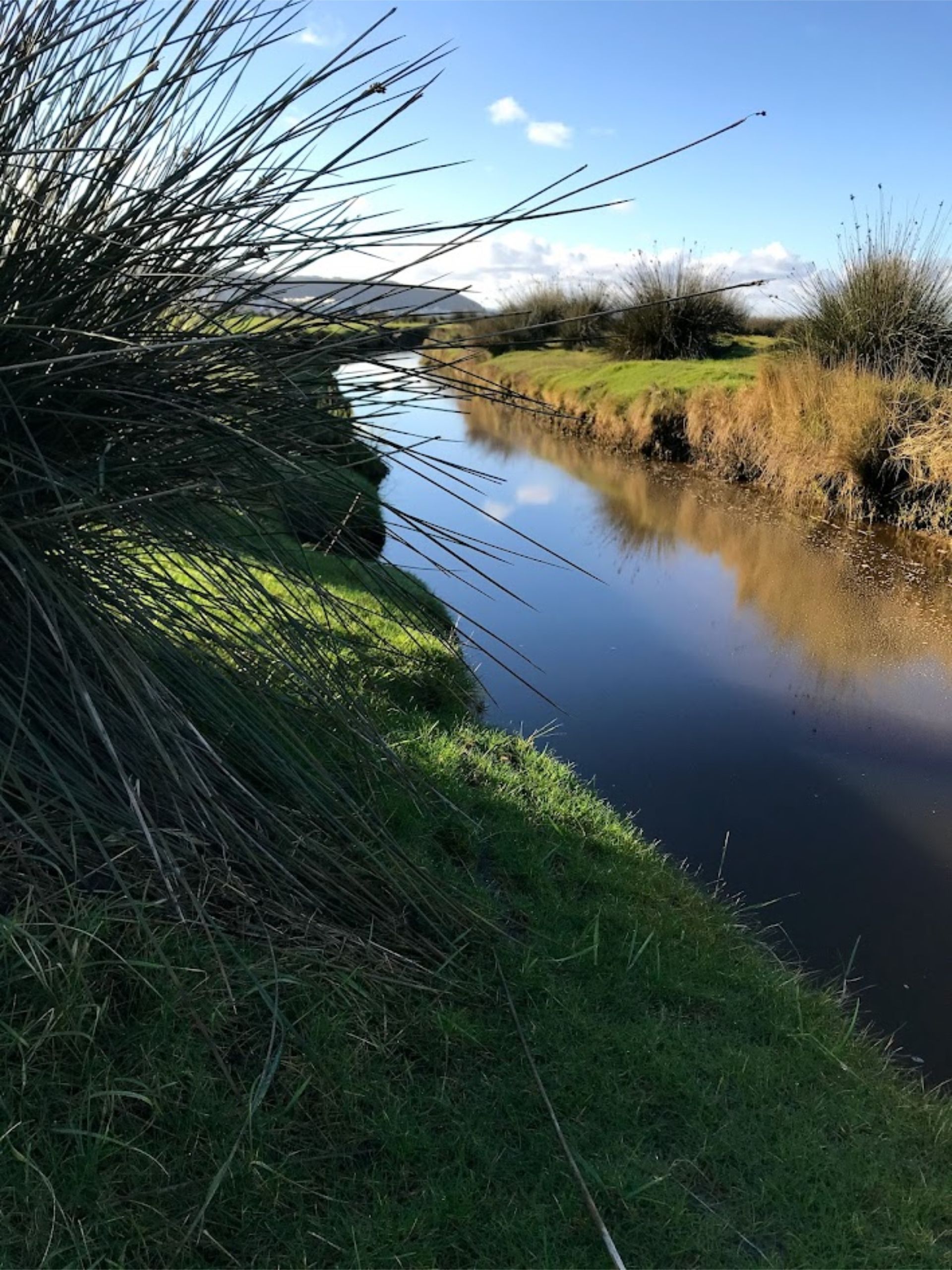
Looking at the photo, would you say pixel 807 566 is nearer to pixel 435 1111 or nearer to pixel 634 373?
pixel 435 1111

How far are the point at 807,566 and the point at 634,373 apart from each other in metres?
8.51

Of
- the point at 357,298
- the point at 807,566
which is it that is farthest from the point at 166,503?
the point at 807,566

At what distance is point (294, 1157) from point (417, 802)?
105 centimetres

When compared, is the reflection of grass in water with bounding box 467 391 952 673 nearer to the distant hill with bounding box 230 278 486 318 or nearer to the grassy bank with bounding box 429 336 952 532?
the grassy bank with bounding box 429 336 952 532

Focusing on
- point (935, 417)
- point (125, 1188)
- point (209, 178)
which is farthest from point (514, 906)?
point (935, 417)

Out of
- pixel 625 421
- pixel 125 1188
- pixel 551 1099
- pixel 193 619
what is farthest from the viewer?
pixel 625 421

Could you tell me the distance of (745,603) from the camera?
7457 millimetres

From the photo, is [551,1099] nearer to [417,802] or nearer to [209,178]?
[417,802]

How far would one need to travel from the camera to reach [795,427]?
1027cm

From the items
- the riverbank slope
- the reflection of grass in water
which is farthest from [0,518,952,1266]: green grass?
the reflection of grass in water

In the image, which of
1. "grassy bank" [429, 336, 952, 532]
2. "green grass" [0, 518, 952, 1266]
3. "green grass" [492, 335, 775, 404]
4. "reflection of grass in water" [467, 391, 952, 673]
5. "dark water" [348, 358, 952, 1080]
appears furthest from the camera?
"green grass" [492, 335, 775, 404]

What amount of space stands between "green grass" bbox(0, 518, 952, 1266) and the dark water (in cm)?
86

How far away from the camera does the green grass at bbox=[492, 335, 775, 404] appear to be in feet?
45.5

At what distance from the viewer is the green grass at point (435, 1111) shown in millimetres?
1437
